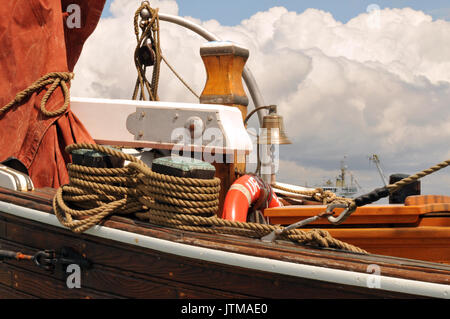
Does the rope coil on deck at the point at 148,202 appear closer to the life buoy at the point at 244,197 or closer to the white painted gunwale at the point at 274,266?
the white painted gunwale at the point at 274,266

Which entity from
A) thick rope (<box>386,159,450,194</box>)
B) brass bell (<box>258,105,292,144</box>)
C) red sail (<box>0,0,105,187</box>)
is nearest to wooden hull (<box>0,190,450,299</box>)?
thick rope (<box>386,159,450,194</box>)

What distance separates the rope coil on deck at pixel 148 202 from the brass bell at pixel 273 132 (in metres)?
2.40

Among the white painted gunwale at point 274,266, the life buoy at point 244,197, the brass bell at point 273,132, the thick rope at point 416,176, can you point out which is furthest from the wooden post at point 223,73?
the thick rope at point 416,176

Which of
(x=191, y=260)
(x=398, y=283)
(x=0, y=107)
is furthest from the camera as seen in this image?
(x=0, y=107)

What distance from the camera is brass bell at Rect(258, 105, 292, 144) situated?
5109 mm

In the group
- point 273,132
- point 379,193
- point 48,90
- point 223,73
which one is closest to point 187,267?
point 379,193

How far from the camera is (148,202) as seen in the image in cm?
274

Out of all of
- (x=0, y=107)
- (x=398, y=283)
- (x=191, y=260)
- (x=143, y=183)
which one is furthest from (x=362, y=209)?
(x=0, y=107)

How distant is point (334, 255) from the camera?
2359 millimetres

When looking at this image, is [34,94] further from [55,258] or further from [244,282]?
[244,282]

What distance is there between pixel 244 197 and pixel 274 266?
4.47 feet

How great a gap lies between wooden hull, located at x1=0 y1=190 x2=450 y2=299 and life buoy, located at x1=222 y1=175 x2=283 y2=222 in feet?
3.11

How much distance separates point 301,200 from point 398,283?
3.17 m
